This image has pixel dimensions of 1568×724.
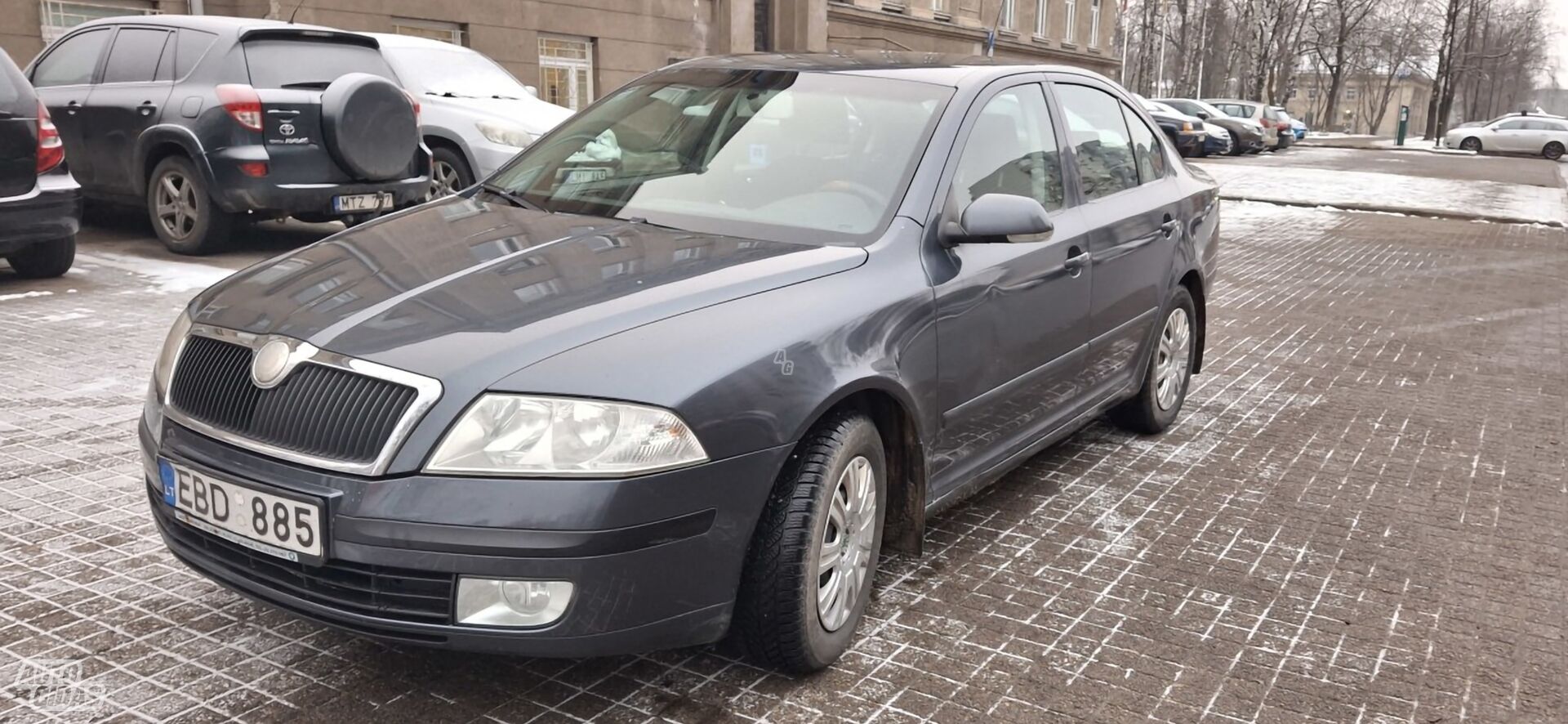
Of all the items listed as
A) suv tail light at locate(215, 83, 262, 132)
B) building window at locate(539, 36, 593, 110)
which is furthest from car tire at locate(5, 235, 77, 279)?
building window at locate(539, 36, 593, 110)

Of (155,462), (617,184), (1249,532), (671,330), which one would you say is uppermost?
(617,184)

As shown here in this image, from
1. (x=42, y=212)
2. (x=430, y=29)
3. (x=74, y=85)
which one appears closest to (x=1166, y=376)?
(x=42, y=212)

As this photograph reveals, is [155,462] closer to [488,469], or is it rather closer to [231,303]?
[231,303]

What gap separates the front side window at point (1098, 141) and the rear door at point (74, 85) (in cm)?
797

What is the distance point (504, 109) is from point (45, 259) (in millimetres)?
3935

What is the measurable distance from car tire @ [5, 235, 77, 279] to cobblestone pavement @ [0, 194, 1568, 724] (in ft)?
5.49

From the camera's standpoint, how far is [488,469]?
8.34ft

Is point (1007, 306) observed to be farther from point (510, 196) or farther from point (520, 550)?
point (520, 550)

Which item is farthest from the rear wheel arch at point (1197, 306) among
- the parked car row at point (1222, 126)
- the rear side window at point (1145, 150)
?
the parked car row at point (1222, 126)

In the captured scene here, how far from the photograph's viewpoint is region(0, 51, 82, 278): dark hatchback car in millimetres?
7453

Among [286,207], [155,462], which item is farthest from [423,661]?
[286,207]

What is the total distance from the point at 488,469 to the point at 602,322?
433 millimetres

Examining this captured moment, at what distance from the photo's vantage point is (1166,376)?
5.59 metres

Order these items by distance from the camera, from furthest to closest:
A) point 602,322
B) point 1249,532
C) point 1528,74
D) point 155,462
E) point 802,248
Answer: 1. point 1528,74
2. point 1249,532
3. point 802,248
4. point 155,462
5. point 602,322
